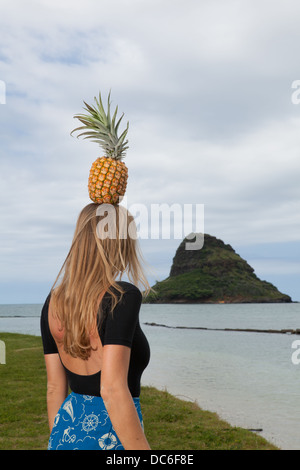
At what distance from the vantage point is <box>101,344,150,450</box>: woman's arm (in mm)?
2406

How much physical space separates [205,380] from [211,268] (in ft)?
559

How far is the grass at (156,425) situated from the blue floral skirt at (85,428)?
643cm

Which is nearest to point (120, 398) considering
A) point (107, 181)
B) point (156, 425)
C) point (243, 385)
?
point (107, 181)

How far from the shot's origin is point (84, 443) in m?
2.74

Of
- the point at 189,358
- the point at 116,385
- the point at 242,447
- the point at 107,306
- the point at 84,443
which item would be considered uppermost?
the point at 107,306

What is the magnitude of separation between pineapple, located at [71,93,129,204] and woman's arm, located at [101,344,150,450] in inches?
42.8

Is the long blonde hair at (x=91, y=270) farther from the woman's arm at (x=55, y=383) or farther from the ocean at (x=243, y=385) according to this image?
the ocean at (x=243, y=385)

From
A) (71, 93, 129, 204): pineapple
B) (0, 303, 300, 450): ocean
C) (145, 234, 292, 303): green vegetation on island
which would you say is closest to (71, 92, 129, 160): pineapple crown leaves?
(71, 93, 129, 204): pineapple

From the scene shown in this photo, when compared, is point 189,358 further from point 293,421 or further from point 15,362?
point 293,421

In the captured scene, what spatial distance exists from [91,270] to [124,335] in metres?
0.44

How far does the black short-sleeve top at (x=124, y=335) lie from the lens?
97.2 inches

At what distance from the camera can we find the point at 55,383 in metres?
3.09

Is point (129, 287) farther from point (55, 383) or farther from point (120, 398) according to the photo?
point (55, 383)

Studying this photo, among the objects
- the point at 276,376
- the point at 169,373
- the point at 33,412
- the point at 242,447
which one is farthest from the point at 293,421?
the point at 276,376
